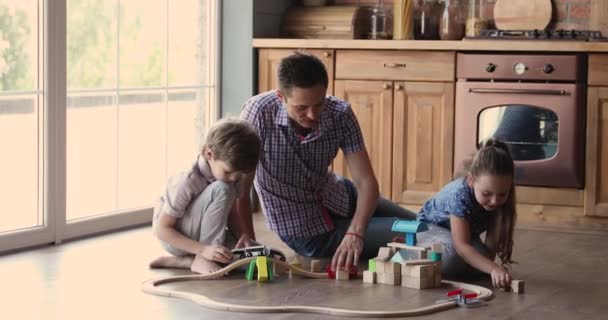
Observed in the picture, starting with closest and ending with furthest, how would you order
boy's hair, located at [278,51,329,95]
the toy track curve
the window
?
the toy track curve
boy's hair, located at [278,51,329,95]
the window

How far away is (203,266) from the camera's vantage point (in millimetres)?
3629

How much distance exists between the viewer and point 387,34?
218 inches

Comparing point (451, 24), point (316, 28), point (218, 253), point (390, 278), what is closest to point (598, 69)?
point (451, 24)

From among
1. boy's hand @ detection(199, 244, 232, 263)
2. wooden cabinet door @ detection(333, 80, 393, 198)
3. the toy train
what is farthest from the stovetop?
boy's hand @ detection(199, 244, 232, 263)

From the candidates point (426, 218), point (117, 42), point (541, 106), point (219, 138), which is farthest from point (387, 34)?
point (219, 138)

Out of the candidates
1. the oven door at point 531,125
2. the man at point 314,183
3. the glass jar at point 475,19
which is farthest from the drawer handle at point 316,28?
the man at point 314,183

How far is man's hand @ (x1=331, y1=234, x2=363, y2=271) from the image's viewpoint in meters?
3.60

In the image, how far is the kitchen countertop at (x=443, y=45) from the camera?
485 cm

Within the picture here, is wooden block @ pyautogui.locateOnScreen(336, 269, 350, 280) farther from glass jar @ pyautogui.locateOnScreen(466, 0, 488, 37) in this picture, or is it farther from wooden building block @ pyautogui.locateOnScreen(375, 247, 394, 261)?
glass jar @ pyautogui.locateOnScreen(466, 0, 488, 37)

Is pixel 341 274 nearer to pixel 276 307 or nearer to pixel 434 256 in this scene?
pixel 434 256

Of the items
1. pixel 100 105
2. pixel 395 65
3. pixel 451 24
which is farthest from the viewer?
pixel 451 24

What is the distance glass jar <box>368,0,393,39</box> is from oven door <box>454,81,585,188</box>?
0.61 m

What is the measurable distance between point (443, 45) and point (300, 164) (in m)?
1.52

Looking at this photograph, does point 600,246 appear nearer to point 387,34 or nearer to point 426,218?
point 426,218
